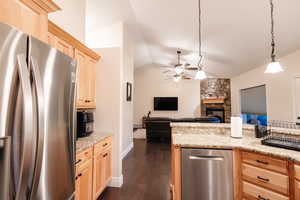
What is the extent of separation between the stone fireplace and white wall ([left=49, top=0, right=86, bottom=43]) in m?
7.50

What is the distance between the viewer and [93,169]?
1920mm

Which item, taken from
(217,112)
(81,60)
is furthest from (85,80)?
(217,112)

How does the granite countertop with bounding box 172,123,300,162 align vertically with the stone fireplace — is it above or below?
below

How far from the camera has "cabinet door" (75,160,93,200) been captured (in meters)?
1.62

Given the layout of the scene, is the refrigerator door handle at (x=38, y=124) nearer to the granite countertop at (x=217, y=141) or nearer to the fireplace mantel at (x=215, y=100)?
the granite countertop at (x=217, y=141)

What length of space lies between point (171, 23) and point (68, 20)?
2.37 meters

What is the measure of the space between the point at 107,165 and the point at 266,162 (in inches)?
79.0

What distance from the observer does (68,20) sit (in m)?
2.19

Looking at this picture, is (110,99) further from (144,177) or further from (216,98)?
(216,98)

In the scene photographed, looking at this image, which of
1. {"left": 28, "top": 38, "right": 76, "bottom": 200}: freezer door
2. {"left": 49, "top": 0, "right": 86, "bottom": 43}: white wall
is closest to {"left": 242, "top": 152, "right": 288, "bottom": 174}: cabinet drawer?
{"left": 28, "top": 38, "right": 76, "bottom": 200}: freezer door

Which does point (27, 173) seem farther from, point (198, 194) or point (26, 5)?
point (198, 194)

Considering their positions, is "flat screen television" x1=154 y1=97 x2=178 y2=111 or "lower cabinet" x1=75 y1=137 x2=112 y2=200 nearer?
"lower cabinet" x1=75 y1=137 x2=112 y2=200

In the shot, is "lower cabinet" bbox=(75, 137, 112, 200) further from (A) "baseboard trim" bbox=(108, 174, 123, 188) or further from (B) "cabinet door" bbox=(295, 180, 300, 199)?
(B) "cabinet door" bbox=(295, 180, 300, 199)

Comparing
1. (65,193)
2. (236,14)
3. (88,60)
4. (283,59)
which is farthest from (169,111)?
(65,193)
